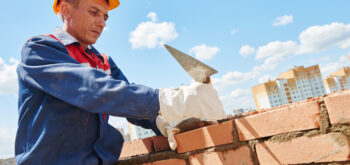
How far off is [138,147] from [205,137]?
0.84 metres

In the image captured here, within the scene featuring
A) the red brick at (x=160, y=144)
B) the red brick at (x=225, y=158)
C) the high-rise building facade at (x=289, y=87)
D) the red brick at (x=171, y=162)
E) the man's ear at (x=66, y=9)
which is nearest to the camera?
the red brick at (x=225, y=158)

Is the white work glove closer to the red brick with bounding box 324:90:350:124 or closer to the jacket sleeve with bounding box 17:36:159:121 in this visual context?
the jacket sleeve with bounding box 17:36:159:121

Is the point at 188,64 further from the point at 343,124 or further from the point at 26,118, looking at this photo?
the point at 26,118

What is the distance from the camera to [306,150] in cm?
139

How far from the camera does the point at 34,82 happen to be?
1.41m

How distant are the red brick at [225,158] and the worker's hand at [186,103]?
49 cm

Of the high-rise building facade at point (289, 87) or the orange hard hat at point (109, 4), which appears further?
the high-rise building facade at point (289, 87)

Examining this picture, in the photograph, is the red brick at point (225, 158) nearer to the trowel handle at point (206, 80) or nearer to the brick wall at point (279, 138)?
the brick wall at point (279, 138)

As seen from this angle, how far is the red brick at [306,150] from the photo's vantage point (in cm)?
129

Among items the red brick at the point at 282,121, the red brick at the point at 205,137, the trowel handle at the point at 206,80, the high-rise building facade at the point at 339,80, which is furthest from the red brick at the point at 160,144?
the high-rise building facade at the point at 339,80

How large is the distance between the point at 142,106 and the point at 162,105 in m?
0.10

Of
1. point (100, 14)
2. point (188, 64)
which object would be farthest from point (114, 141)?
point (100, 14)

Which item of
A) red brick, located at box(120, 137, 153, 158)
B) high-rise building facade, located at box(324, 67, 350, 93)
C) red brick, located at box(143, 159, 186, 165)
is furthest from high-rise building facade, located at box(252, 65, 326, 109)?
red brick, located at box(143, 159, 186, 165)

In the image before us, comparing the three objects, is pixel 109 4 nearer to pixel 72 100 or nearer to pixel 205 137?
pixel 72 100
